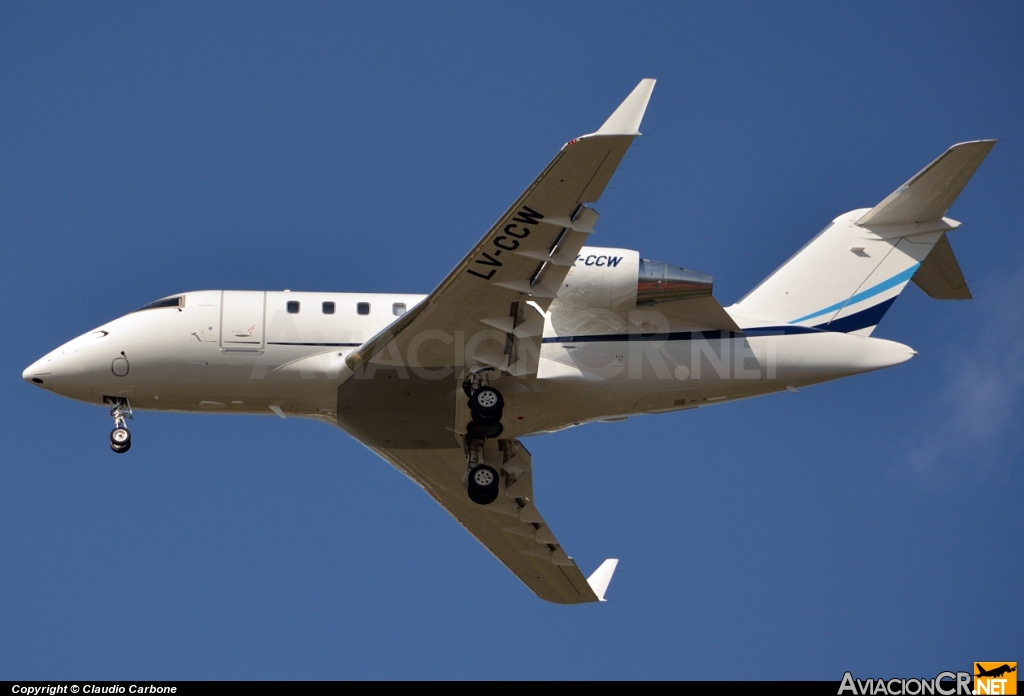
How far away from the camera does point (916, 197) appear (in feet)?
84.2

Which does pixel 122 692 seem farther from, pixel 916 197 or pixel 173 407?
pixel 916 197

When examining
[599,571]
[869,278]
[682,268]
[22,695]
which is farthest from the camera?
[599,571]

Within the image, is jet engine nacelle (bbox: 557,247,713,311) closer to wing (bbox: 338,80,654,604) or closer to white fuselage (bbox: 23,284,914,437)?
white fuselage (bbox: 23,284,914,437)

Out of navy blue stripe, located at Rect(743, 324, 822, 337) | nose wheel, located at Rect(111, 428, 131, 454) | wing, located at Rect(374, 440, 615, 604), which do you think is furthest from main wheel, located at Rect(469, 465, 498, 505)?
nose wheel, located at Rect(111, 428, 131, 454)

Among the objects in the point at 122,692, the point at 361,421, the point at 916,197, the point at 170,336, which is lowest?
the point at 122,692

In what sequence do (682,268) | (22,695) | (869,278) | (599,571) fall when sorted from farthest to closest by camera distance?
1. (599,571)
2. (869,278)
3. (682,268)
4. (22,695)

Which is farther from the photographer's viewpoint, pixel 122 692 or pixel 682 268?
pixel 682 268

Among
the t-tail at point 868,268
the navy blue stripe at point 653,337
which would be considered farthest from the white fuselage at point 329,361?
the t-tail at point 868,268

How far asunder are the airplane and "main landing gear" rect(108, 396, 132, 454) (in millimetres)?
27

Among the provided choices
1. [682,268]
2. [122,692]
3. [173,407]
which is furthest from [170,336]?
[682,268]

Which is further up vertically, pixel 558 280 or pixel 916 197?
pixel 916 197

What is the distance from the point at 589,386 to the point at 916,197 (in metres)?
7.32

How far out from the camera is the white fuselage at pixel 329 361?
79.7ft

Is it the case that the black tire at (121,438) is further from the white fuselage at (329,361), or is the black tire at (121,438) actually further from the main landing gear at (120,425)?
the white fuselage at (329,361)
